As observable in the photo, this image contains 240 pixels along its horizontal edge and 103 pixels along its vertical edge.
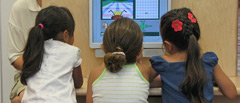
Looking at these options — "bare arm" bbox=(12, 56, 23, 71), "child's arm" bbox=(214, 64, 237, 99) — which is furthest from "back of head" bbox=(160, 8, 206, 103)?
"bare arm" bbox=(12, 56, 23, 71)

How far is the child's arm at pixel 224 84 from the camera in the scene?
50.7 inches

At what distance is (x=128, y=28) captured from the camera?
1247mm

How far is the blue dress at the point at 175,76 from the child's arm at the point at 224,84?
42 millimetres

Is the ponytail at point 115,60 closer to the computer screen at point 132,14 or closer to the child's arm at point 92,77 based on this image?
the child's arm at point 92,77

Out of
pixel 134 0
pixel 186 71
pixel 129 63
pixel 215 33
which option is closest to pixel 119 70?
pixel 129 63

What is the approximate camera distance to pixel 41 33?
127cm

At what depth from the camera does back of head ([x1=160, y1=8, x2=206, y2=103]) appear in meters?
1.20

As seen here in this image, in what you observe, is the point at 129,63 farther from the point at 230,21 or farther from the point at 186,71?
the point at 230,21

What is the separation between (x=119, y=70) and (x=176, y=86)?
0.26m

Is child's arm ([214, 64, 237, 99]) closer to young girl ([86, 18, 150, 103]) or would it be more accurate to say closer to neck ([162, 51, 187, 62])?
neck ([162, 51, 187, 62])

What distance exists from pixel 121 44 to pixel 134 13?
0.47 meters

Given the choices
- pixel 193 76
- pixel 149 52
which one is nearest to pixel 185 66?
pixel 193 76

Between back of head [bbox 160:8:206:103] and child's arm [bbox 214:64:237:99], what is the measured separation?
0.37 ft

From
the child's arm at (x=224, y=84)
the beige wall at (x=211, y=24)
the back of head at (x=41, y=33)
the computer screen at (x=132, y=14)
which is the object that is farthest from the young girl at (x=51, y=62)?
the child's arm at (x=224, y=84)
